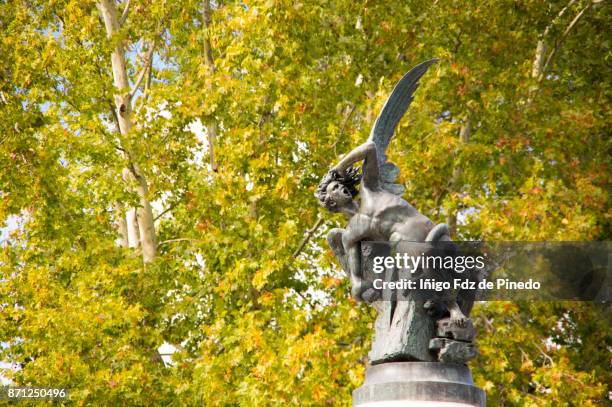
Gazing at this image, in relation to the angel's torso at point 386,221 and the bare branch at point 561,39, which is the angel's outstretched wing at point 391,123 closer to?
the angel's torso at point 386,221

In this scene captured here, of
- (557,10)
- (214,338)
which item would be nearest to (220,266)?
(214,338)

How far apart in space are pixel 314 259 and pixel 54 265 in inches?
180

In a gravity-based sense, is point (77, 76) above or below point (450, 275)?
above

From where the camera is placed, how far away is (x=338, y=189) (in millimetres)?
7266

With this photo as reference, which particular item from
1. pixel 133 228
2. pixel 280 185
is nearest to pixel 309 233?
pixel 280 185

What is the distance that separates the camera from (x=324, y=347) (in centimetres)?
1237

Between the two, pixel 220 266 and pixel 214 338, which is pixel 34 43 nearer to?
pixel 220 266

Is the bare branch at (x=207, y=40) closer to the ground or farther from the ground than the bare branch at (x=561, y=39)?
farther from the ground

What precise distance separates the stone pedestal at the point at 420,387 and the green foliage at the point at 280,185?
544 centimetres

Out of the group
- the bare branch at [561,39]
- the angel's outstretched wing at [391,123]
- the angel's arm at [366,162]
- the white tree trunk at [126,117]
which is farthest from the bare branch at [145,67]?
the angel's arm at [366,162]

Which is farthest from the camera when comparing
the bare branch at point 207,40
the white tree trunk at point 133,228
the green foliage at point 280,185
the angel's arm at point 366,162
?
the white tree trunk at point 133,228

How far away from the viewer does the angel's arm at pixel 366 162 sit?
282 inches

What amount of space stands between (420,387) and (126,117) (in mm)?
12567

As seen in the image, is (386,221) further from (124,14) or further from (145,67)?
(145,67)
